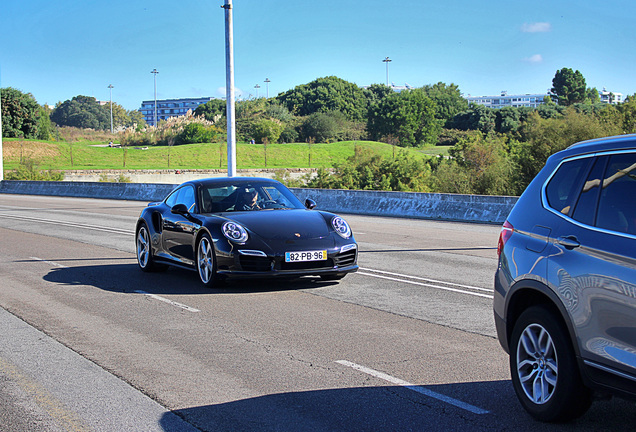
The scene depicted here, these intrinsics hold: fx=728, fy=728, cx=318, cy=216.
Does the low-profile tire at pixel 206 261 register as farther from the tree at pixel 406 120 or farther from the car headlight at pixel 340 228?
the tree at pixel 406 120

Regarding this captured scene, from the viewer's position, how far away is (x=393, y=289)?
9.45 m

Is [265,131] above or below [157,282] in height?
above

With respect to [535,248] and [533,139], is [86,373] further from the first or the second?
[533,139]

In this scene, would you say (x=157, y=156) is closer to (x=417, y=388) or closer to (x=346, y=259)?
(x=346, y=259)

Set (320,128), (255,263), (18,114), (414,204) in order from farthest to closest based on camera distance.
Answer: (320,128) < (18,114) < (414,204) < (255,263)

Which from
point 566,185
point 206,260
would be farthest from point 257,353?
point 206,260

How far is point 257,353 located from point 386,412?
186 cm

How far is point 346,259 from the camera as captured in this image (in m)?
9.41

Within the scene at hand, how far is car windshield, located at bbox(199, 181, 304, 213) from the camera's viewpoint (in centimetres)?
1029

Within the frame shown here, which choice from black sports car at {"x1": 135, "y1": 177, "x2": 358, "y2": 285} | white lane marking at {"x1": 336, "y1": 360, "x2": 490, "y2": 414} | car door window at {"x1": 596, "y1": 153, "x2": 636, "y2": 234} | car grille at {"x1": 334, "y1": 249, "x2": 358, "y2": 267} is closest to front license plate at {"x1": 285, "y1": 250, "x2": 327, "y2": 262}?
black sports car at {"x1": 135, "y1": 177, "x2": 358, "y2": 285}

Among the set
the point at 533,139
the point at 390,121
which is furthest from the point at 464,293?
the point at 390,121

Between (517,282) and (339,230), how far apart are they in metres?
5.16

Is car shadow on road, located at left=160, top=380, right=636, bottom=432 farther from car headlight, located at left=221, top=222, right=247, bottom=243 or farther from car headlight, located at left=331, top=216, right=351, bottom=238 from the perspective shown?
car headlight, located at left=331, top=216, right=351, bottom=238

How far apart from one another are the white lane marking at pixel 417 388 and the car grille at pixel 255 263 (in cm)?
316
